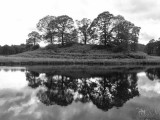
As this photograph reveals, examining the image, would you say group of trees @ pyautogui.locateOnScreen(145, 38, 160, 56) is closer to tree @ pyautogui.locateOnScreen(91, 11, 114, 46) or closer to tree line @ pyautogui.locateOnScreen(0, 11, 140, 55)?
tree line @ pyautogui.locateOnScreen(0, 11, 140, 55)

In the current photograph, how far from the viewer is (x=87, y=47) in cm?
8519

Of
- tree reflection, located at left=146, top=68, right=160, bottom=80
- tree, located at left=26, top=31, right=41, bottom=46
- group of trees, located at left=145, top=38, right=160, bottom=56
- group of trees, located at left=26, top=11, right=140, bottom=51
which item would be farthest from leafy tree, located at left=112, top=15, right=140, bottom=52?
group of trees, located at left=145, top=38, right=160, bottom=56

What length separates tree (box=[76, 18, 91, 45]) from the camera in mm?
90688

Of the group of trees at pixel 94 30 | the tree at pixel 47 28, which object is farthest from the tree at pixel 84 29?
the tree at pixel 47 28

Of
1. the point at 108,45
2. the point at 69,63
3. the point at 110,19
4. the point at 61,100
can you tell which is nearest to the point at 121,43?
the point at 108,45

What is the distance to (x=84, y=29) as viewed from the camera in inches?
3570

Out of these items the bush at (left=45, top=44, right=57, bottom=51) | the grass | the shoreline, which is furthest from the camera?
the bush at (left=45, top=44, right=57, bottom=51)

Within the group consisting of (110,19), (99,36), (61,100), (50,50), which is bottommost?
(61,100)

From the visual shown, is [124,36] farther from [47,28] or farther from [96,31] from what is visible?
[47,28]

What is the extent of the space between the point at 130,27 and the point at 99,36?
17.0 meters

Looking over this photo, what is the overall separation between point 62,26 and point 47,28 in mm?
7531

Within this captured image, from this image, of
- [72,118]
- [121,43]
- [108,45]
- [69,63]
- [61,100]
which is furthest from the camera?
[108,45]

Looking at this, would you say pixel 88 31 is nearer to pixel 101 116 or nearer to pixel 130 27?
pixel 130 27

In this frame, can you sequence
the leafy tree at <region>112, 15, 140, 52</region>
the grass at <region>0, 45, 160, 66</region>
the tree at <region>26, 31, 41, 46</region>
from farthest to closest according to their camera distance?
the tree at <region>26, 31, 41, 46</region>
the leafy tree at <region>112, 15, 140, 52</region>
the grass at <region>0, 45, 160, 66</region>
